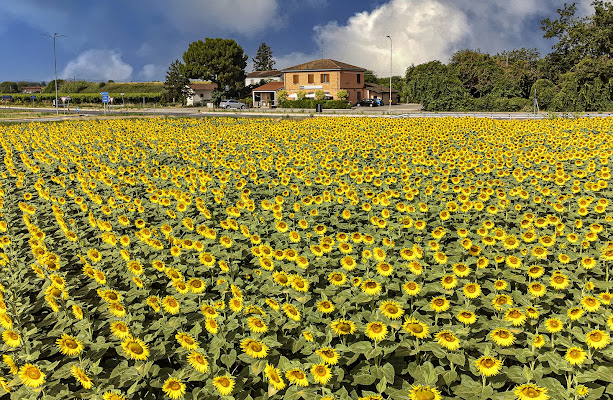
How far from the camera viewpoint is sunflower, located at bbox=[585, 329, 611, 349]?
114 inches

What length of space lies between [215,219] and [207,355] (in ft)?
11.4

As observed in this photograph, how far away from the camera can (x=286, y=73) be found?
65.8m

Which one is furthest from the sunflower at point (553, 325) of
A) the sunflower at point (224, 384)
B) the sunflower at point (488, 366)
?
the sunflower at point (224, 384)

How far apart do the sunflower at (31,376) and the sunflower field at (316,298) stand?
0.01 metres

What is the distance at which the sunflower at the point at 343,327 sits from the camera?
9.91 feet

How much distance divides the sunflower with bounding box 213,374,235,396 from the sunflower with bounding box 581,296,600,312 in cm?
271

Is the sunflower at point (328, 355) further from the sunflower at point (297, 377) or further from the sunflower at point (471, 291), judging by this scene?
the sunflower at point (471, 291)

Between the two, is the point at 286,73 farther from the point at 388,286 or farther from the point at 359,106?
the point at 388,286

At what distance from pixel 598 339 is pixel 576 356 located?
228 mm

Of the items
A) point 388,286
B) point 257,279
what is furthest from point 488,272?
point 257,279

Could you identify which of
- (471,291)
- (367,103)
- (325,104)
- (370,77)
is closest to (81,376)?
(471,291)

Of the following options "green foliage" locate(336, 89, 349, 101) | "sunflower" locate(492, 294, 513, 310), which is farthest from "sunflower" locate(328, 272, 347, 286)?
"green foliage" locate(336, 89, 349, 101)

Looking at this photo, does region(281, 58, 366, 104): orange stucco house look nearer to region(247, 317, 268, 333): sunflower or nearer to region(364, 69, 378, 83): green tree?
region(364, 69, 378, 83): green tree

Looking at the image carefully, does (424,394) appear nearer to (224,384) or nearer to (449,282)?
(224,384)
